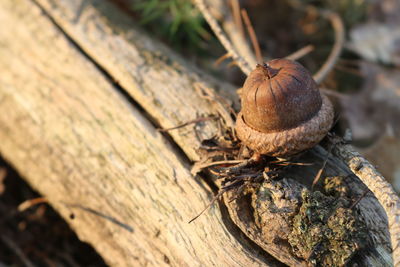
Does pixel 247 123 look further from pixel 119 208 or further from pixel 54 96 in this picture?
pixel 54 96

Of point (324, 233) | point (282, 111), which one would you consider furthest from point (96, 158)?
point (324, 233)

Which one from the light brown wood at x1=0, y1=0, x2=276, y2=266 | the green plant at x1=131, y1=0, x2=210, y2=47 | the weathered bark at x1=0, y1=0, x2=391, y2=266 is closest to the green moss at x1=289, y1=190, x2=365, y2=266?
the weathered bark at x1=0, y1=0, x2=391, y2=266

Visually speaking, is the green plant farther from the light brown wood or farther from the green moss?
the green moss

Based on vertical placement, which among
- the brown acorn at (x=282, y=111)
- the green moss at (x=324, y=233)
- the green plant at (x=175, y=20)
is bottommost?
the green moss at (x=324, y=233)

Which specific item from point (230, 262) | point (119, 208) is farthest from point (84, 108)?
point (230, 262)

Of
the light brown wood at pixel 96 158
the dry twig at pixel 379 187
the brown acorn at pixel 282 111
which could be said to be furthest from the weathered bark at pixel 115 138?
the brown acorn at pixel 282 111

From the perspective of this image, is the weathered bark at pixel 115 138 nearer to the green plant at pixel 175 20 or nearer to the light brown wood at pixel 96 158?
the light brown wood at pixel 96 158
